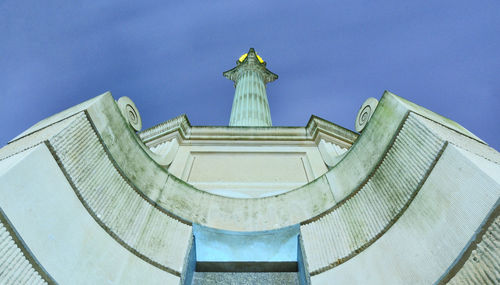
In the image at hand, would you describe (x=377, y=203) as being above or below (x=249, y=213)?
below

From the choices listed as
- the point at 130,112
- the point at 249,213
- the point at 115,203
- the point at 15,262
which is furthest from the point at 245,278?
the point at 130,112

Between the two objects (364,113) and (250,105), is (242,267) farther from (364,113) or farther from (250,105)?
(250,105)

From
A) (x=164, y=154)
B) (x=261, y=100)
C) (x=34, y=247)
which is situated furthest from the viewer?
(x=261, y=100)

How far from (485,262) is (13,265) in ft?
15.4

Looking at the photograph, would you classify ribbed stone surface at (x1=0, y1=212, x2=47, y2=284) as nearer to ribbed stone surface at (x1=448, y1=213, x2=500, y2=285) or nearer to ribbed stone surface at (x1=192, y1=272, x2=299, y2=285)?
ribbed stone surface at (x1=192, y1=272, x2=299, y2=285)

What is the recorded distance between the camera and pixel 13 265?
304cm

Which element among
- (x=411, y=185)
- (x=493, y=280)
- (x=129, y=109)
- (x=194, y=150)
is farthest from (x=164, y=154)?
(x=493, y=280)

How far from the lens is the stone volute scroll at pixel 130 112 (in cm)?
664

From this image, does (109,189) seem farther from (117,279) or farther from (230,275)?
(230,275)

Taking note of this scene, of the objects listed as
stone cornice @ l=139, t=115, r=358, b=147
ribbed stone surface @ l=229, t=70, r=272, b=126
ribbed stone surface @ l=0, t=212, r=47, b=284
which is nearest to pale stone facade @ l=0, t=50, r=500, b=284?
ribbed stone surface @ l=0, t=212, r=47, b=284

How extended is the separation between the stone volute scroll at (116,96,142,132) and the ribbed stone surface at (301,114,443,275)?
450cm

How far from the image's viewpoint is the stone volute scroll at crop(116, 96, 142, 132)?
6.64 metres

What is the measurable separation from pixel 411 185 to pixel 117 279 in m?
4.16

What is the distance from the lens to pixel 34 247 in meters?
3.25
